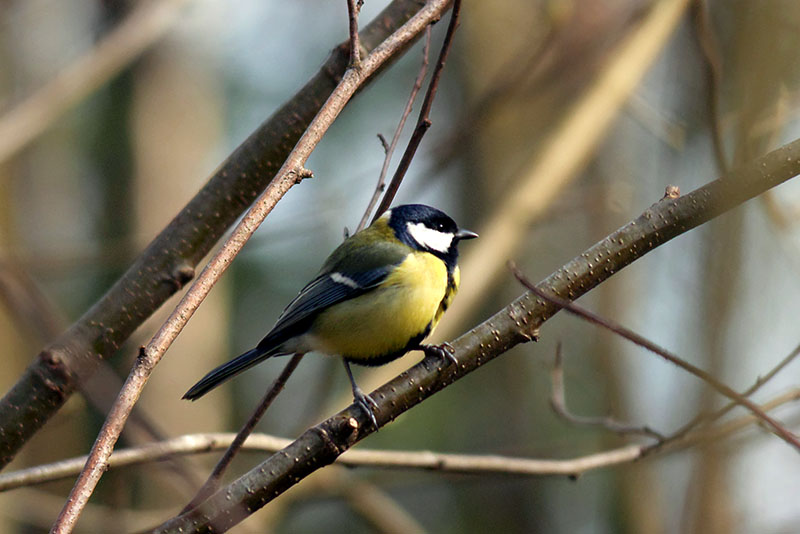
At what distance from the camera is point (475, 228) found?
488 cm

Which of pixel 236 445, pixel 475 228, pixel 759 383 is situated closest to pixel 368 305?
pixel 236 445

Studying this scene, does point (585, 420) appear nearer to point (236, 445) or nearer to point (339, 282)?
point (339, 282)

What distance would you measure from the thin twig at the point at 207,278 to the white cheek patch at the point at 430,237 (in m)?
1.41

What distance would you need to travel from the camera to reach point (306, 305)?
109 inches

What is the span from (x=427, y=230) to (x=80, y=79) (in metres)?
1.58

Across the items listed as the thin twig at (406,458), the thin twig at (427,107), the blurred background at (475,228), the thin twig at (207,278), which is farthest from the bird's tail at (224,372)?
the thin twig at (207,278)

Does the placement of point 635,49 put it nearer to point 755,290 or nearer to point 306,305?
point 755,290

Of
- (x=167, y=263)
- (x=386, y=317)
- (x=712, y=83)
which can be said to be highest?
(x=712, y=83)

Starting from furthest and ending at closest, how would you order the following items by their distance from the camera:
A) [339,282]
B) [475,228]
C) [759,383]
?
[475,228], [339,282], [759,383]

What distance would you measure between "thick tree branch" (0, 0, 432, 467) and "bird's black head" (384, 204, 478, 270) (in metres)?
0.94

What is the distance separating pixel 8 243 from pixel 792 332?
505 cm

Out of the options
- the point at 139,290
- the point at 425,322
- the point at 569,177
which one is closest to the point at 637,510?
the point at 569,177

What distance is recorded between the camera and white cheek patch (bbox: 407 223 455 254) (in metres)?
3.05

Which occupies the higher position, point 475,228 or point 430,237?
point 475,228
